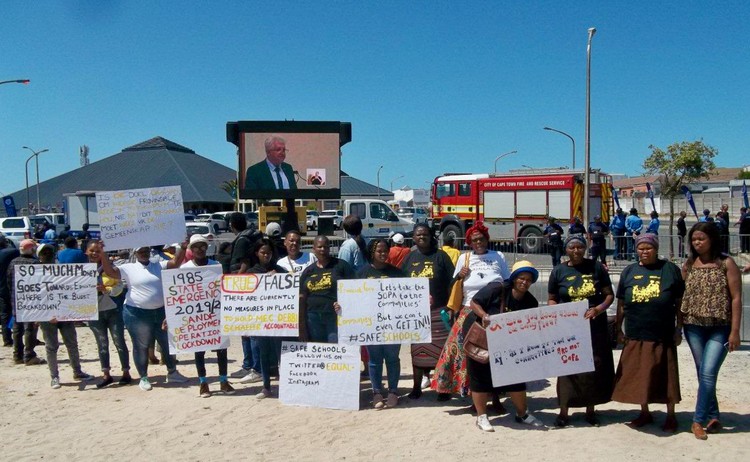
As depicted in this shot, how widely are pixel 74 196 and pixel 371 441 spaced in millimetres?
33009

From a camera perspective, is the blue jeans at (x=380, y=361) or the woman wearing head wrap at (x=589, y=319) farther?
the blue jeans at (x=380, y=361)

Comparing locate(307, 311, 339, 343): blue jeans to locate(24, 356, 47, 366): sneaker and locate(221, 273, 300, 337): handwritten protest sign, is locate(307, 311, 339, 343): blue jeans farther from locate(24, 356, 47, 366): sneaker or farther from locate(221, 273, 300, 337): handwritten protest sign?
locate(24, 356, 47, 366): sneaker

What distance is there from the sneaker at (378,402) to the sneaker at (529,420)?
1.41 m

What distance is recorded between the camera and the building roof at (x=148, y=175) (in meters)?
91.4

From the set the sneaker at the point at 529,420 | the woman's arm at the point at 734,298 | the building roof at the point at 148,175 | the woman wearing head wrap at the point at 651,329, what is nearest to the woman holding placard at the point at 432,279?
the sneaker at the point at 529,420

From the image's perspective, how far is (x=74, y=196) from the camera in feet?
113

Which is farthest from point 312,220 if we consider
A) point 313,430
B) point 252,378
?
point 313,430

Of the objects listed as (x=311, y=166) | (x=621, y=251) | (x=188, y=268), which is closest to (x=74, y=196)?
(x=311, y=166)

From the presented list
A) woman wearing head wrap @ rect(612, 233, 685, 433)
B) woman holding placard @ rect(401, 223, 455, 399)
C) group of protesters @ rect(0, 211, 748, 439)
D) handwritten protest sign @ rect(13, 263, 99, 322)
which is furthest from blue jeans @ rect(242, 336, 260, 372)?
woman wearing head wrap @ rect(612, 233, 685, 433)

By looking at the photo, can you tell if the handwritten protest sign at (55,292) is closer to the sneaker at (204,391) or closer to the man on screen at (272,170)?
the sneaker at (204,391)

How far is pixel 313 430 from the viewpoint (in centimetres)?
618

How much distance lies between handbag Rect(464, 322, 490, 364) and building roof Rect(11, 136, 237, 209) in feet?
274

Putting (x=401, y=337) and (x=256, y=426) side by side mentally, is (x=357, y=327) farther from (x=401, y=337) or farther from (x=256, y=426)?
(x=256, y=426)

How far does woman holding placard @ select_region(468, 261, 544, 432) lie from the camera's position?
590cm
